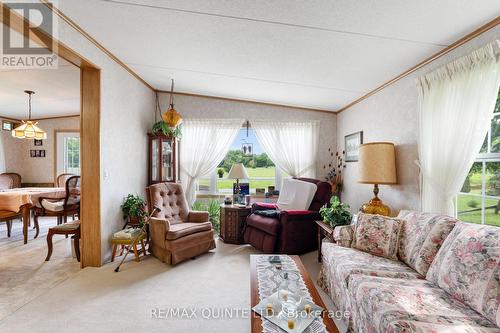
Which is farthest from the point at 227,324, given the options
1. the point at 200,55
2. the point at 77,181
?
the point at 77,181

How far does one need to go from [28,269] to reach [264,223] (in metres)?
2.86

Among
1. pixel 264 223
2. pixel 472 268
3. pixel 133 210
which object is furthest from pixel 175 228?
pixel 472 268

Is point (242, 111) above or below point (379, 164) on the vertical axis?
above

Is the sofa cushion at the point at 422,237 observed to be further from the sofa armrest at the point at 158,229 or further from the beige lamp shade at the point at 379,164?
the sofa armrest at the point at 158,229

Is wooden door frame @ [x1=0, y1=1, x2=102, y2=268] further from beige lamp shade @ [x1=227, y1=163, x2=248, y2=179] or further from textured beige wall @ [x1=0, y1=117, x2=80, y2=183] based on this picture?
textured beige wall @ [x1=0, y1=117, x2=80, y2=183]

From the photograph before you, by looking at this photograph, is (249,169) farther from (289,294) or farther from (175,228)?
(289,294)

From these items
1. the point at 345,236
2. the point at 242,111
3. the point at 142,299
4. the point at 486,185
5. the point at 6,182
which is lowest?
the point at 142,299

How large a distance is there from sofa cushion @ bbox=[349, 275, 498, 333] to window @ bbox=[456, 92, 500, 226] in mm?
870

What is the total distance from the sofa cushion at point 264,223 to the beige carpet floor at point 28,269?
7.25 ft

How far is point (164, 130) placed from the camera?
417 cm

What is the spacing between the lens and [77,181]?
424cm

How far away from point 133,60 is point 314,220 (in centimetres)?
326

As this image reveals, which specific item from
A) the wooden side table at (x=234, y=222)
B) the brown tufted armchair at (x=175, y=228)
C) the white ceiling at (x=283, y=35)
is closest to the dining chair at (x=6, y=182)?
the brown tufted armchair at (x=175, y=228)

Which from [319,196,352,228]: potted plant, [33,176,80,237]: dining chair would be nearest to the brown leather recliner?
[319,196,352,228]: potted plant
